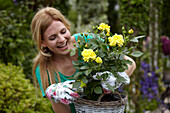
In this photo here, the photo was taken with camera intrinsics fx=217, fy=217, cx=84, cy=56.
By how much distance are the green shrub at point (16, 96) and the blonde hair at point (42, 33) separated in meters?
0.61

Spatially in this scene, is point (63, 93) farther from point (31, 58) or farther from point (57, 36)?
point (31, 58)

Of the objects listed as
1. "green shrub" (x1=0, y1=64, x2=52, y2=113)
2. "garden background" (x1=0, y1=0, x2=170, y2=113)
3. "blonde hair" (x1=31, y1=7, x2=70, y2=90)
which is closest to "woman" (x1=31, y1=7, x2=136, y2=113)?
"blonde hair" (x1=31, y1=7, x2=70, y2=90)

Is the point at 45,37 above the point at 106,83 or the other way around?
above

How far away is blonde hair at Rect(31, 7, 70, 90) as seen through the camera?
147cm

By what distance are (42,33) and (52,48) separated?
0.41ft

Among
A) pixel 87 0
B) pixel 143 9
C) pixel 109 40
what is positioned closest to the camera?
pixel 109 40

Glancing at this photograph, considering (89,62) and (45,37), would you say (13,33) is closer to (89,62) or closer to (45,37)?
(45,37)

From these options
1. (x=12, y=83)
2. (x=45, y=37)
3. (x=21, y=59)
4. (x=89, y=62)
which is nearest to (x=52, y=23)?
(x=45, y=37)

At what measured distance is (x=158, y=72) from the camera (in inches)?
171

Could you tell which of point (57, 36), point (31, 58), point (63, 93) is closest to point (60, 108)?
point (63, 93)

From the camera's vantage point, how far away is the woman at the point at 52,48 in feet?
4.77

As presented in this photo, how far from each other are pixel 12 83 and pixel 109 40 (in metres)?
1.60

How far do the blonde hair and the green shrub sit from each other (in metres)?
0.61

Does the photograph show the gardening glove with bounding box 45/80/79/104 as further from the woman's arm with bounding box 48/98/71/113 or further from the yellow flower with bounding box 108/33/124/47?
the yellow flower with bounding box 108/33/124/47
